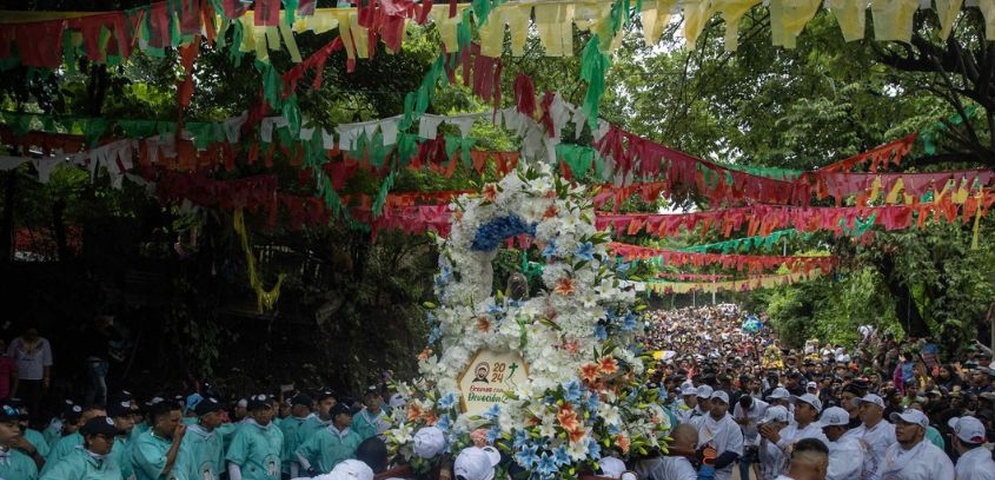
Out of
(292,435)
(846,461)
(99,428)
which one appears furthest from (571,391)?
(292,435)

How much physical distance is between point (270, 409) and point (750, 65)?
22.8ft

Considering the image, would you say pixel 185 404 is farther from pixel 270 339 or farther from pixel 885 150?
pixel 885 150

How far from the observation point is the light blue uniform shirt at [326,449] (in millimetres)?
11078

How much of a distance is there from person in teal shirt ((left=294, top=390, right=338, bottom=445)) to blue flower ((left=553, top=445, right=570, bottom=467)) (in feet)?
14.0

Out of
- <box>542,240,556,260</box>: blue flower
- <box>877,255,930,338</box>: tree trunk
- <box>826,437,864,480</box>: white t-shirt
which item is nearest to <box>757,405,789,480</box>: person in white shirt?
<box>826,437,864,480</box>: white t-shirt

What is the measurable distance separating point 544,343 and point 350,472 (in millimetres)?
3110

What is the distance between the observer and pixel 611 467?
7848 mm

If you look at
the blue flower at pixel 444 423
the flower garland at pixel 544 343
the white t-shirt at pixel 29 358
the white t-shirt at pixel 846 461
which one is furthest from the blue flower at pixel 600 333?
the white t-shirt at pixel 29 358

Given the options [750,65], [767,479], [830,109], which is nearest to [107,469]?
[767,479]

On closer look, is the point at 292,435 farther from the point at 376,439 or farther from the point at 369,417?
the point at 376,439

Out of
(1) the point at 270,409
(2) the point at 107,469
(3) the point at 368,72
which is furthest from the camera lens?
(3) the point at 368,72

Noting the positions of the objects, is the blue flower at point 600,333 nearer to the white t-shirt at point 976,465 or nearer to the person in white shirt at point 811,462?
the person in white shirt at point 811,462

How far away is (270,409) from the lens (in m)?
10.4

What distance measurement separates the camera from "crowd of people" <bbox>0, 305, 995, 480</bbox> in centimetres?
779
